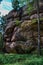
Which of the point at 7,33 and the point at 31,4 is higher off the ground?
the point at 31,4

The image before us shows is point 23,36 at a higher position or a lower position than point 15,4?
lower

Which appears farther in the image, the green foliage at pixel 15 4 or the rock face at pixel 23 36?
the green foliage at pixel 15 4

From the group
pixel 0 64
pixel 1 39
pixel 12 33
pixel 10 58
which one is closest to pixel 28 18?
pixel 12 33

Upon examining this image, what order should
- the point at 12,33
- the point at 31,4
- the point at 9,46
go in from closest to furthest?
the point at 31,4, the point at 9,46, the point at 12,33

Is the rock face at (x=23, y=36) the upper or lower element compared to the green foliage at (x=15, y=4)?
lower

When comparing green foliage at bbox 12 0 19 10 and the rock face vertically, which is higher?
green foliage at bbox 12 0 19 10

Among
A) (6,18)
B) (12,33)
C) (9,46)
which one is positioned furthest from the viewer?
(6,18)

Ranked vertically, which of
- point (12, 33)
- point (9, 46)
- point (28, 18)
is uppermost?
point (28, 18)

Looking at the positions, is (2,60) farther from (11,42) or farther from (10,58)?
(11,42)

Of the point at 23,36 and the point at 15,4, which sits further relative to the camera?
the point at 15,4

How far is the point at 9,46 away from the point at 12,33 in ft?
7.89

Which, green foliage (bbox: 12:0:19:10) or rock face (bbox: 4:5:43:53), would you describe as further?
green foliage (bbox: 12:0:19:10)

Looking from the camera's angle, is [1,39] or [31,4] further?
[1,39]

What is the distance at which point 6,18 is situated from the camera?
30.0 metres
